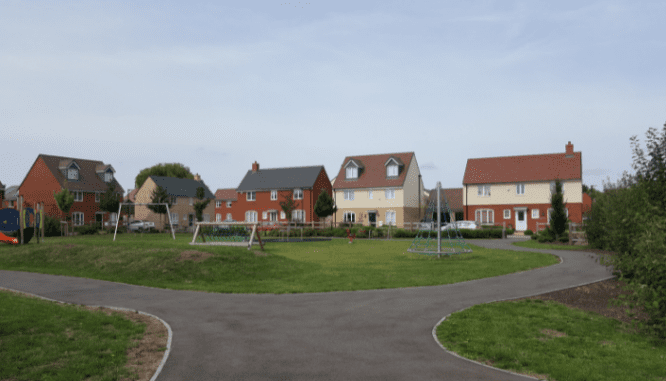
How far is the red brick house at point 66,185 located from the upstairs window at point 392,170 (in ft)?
111

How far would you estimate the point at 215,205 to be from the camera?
9000 cm

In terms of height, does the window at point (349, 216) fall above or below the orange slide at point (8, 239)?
above

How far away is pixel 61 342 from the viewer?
848 centimetres

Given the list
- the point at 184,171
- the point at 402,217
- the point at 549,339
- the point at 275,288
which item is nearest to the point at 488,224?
the point at 402,217

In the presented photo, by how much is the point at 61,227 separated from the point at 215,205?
140ft

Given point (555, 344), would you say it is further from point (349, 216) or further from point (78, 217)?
point (78, 217)

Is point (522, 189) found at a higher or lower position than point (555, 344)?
higher

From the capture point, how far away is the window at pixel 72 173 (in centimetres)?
6518

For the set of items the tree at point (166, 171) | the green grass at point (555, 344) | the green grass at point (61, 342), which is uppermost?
the tree at point (166, 171)

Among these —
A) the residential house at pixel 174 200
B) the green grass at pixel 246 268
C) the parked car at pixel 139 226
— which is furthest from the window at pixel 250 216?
the green grass at pixel 246 268

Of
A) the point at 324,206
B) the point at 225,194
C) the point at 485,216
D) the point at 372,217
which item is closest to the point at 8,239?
the point at 324,206

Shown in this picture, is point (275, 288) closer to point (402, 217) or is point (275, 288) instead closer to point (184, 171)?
point (402, 217)

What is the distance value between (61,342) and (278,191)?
194ft

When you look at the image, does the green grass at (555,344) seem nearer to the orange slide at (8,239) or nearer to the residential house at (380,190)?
the orange slide at (8,239)
